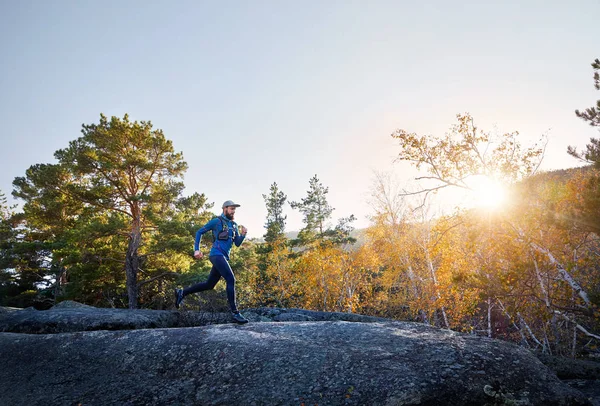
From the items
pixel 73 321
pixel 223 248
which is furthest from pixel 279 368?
pixel 73 321

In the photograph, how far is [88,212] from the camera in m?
17.3

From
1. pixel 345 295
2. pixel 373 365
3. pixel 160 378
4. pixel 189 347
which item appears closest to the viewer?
pixel 373 365

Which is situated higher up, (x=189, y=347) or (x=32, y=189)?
(x=32, y=189)

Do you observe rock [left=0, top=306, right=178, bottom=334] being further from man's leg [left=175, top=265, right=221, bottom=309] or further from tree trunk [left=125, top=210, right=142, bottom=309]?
tree trunk [left=125, top=210, right=142, bottom=309]

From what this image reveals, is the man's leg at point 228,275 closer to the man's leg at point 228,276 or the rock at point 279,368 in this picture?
the man's leg at point 228,276

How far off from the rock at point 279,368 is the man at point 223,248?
3.14ft

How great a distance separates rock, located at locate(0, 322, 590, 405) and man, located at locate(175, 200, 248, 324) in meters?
0.96

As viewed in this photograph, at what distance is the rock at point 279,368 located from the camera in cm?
298

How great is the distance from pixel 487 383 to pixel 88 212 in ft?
67.2

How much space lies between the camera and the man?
18.3 ft

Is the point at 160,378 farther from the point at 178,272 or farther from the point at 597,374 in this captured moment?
the point at 178,272

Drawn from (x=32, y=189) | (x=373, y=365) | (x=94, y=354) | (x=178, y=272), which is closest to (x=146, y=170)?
(x=178, y=272)

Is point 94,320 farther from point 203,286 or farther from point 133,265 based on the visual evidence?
point 133,265

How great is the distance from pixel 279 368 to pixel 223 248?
9.43ft
